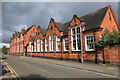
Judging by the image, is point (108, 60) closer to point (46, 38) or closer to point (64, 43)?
point (64, 43)

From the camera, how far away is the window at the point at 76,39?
18406mm

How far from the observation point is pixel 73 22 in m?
19.7

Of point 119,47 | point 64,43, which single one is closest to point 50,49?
point 64,43

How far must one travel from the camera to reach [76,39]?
740 inches

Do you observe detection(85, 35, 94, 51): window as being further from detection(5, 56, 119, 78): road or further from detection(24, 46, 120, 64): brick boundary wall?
detection(5, 56, 119, 78): road

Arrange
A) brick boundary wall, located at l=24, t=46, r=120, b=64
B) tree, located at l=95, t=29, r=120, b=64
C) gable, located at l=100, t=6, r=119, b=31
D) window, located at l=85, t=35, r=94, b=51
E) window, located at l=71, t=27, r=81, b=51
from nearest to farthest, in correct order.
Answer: brick boundary wall, located at l=24, t=46, r=120, b=64
tree, located at l=95, t=29, r=120, b=64
window, located at l=85, t=35, r=94, b=51
gable, located at l=100, t=6, r=119, b=31
window, located at l=71, t=27, r=81, b=51

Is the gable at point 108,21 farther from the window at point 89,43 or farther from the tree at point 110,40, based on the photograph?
the tree at point 110,40

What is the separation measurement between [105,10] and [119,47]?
7285 millimetres

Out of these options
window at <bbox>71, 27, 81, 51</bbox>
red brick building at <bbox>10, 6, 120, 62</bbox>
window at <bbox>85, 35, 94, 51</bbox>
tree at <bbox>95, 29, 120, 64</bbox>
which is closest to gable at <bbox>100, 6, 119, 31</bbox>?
red brick building at <bbox>10, 6, 120, 62</bbox>

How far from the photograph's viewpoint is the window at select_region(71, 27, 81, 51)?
18406 mm

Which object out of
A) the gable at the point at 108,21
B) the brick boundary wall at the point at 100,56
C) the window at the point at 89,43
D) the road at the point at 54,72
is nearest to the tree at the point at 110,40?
the brick boundary wall at the point at 100,56

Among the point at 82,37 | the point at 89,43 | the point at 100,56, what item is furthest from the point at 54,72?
the point at 82,37

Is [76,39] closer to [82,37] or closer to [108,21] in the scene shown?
[82,37]

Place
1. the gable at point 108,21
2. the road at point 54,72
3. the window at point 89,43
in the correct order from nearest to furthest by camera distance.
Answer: the road at point 54,72
the window at point 89,43
the gable at point 108,21
